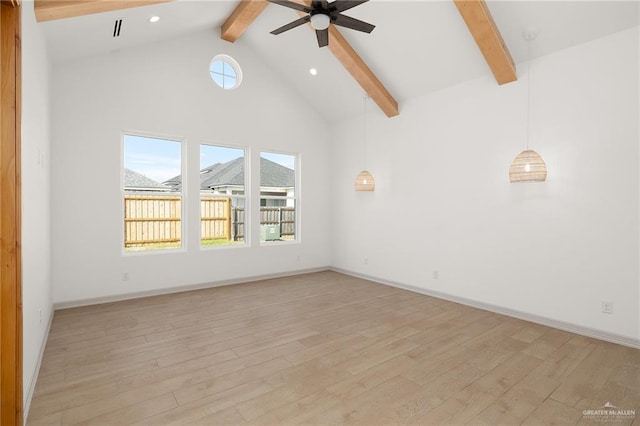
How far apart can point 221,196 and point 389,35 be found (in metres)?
3.57

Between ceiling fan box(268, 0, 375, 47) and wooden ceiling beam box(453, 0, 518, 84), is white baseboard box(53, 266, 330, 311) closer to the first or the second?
ceiling fan box(268, 0, 375, 47)

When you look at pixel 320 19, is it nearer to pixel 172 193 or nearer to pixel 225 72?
pixel 225 72

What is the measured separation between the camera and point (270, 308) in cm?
447

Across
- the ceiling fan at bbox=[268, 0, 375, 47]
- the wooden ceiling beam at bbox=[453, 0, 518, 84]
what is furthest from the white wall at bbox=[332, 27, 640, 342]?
the ceiling fan at bbox=[268, 0, 375, 47]

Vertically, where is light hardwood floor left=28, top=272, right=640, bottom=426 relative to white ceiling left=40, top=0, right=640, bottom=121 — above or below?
below

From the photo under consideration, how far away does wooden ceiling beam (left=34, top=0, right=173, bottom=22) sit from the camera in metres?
2.79

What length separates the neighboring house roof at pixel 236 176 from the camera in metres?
5.66

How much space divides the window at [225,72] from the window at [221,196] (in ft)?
3.51

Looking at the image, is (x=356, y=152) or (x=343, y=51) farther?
(x=356, y=152)

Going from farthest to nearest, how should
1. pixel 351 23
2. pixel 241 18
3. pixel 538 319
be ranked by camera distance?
pixel 241 18 < pixel 538 319 < pixel 351 23

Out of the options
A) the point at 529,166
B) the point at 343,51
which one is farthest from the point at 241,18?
the point at 529,166

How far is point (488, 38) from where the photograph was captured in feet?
12.3

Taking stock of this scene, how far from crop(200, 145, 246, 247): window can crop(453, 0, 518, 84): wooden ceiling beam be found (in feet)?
12.9

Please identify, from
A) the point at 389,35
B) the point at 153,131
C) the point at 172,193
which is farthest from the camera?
the point at 172,193
